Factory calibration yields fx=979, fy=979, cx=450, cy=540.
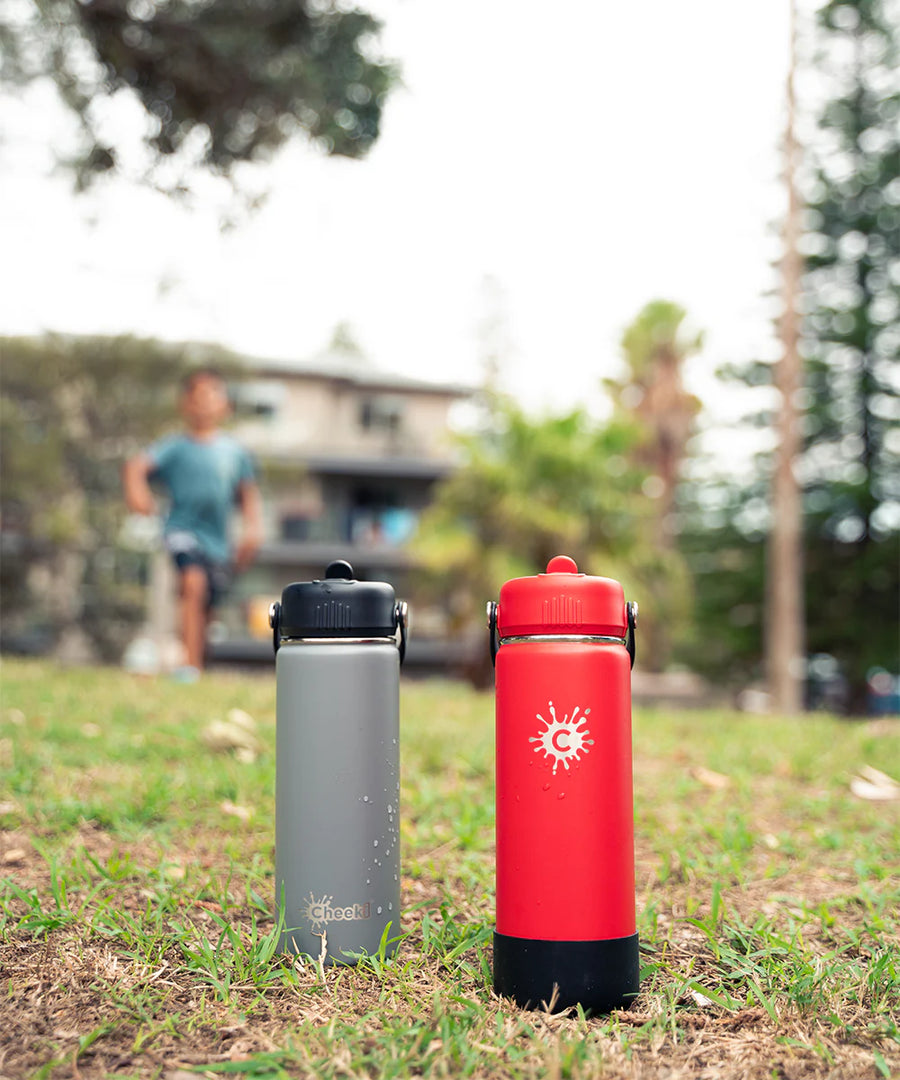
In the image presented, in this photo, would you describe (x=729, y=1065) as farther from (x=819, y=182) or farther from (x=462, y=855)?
(x=819, y=182)

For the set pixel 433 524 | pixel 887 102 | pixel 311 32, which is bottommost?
pixel 433 524

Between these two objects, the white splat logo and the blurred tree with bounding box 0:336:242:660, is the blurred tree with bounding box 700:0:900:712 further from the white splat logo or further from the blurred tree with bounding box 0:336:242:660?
the white splat logo

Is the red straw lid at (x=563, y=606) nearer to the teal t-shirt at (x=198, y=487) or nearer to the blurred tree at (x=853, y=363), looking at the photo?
the teal t-shirt at (x=198, y=487)

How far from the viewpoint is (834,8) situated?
20.4 meters

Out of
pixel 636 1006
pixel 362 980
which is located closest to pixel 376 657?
pixel 362 980

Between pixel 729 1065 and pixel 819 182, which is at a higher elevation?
pixel 819 182

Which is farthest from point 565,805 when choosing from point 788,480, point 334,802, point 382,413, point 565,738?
point 382,413

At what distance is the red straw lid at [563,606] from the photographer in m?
2.00

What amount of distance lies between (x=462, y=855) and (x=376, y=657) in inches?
44.4

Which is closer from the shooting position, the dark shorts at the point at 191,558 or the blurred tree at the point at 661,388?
the dark shorts at the point at 191,558

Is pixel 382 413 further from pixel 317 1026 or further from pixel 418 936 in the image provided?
pixel 317 1026

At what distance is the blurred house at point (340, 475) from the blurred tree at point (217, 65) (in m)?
19.2

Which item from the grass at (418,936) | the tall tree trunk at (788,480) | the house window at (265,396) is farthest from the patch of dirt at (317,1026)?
the house window at (265,396)

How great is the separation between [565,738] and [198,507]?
608 cm
